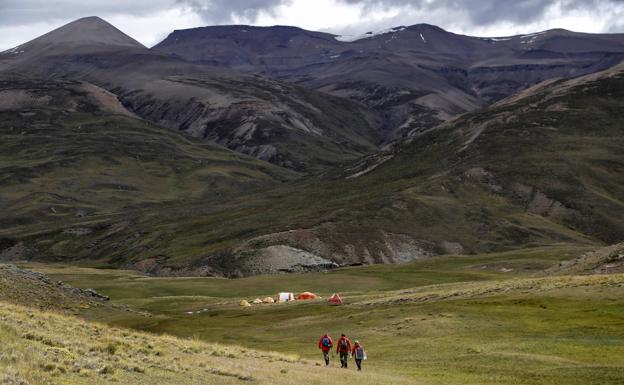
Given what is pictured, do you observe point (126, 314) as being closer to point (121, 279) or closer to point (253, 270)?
point (121, 279)

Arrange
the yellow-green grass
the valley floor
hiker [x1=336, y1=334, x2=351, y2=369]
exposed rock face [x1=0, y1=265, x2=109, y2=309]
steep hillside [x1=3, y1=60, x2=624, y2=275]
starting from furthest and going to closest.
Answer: steep hillside [x1=3, y1=60, x2=624, y2=275] < exposed rock face [x1=0, y1=265, x2=109, y2=309] < hiker [x1=336, y1=334, x2=351, y2=369] < the valley floor < the yellow-green grass

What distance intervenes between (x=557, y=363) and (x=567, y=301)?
2143cm

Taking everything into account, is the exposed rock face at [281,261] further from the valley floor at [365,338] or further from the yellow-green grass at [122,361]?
the yellow-green grass at [122,361]

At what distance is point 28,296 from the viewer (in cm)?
6544

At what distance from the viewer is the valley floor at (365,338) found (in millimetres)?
30828

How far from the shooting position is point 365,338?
2105 inches

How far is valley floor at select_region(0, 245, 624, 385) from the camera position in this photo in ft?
101

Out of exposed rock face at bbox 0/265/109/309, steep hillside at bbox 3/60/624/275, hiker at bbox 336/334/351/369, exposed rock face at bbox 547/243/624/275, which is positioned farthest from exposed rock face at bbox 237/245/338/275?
hiker at bbox 336/334/351/369

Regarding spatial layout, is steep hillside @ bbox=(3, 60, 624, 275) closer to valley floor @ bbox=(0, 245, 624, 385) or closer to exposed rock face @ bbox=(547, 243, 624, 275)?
valley floor @ bbox=(0, 245, 624, 385)

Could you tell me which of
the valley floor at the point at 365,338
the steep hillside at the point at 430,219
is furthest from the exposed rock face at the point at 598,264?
the steep hillside at the point at 430,219

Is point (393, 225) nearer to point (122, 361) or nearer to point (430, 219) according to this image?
point (430, 219)

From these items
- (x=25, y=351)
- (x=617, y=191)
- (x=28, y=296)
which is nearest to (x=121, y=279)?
(x=28, y=296)

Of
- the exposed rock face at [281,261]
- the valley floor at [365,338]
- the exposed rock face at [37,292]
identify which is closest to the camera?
the valley floor at [365,338]

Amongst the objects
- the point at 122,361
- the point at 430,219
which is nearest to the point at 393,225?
the point at 430,219
